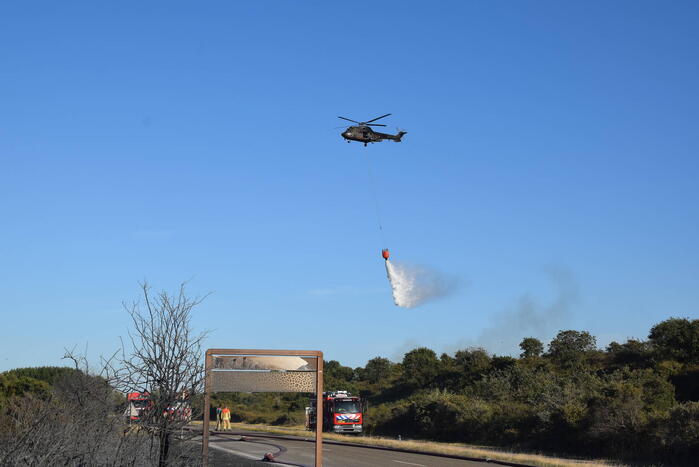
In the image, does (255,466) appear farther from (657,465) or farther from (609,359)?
(609,359)

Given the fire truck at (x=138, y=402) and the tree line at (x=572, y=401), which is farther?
the tree line at (x=572, y=401)

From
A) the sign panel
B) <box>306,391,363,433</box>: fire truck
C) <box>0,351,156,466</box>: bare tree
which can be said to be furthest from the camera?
<box>306,391,363,433</box>: fire truck

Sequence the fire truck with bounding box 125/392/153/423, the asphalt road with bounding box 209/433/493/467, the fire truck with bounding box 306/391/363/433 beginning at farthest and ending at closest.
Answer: the fire truck with bounding box 306/391/363/433 < the asphalt road with bounding box 209/433/493/467 < the fire truck with bounding box 125/392/153/423

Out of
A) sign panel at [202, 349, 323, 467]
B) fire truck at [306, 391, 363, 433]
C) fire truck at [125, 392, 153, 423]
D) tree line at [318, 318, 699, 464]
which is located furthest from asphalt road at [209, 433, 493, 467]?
fire truck at [306, 391, 363, 433]

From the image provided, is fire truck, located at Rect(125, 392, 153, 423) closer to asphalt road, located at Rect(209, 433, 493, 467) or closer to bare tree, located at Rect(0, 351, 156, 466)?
bare tree, located at Rect(0, 351, 156, 466)

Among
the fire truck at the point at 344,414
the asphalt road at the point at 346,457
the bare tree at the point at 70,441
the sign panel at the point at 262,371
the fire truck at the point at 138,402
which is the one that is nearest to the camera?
the bare tree at the point at 70,441

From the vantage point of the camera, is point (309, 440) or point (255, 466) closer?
point (255, 466)

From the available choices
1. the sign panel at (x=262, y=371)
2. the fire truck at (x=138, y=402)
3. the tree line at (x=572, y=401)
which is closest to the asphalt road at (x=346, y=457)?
the tree line at (x=572, y=401)

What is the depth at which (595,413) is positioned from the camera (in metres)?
32.7

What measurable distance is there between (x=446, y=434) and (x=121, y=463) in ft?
122

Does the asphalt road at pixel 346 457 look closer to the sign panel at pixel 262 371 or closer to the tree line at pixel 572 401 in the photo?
the tree line at pixel 572 401

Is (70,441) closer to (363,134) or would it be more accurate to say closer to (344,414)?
(363,134)

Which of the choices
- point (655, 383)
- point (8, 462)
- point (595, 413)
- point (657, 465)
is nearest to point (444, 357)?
A: point (655, 383)

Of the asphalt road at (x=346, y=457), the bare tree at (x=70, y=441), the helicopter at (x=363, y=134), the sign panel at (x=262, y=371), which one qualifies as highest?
the helicopter at (x=363, y=134)
